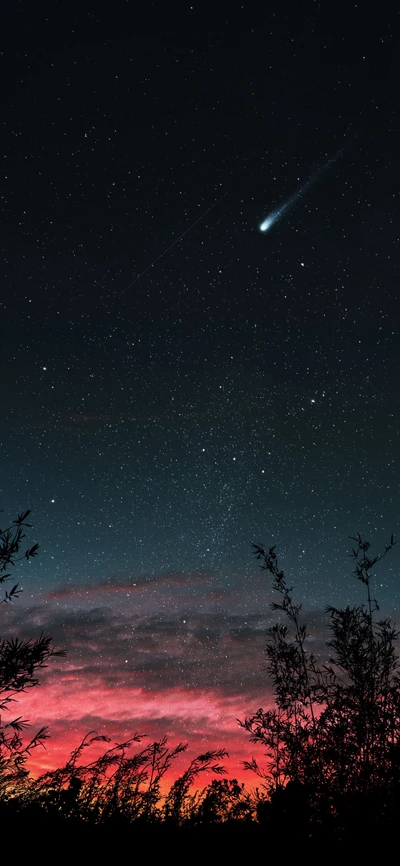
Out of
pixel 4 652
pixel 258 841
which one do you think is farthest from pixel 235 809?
pixel 4 652

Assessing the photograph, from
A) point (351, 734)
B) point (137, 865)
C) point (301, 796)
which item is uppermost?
point (351, 734)

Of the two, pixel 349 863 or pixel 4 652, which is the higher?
pixel 4 652

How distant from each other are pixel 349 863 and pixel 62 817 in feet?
9.48

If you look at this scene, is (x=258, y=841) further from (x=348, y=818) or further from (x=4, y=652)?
(x=4, y=652)

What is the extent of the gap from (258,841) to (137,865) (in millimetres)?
1575

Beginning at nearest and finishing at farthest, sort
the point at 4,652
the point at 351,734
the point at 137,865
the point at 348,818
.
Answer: the point at 137,865 < the point at 4,652 < the point at 348,818 < the point at 351,734

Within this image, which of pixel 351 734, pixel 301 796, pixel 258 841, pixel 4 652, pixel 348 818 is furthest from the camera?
pixel 351 734

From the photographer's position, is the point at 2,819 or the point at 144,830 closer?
the point at 2,819

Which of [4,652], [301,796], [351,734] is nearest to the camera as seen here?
[4,652]

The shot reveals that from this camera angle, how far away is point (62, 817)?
6.09m

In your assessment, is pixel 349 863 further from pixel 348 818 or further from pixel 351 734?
pixel 351 734

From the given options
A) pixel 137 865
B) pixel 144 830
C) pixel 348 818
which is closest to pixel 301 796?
pixel 348 818

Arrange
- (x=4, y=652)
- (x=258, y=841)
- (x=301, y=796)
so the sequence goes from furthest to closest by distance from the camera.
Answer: (x=301, y=796), (x=258, y=841), (x=4, y=652)

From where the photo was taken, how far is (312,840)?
20.5 ft
